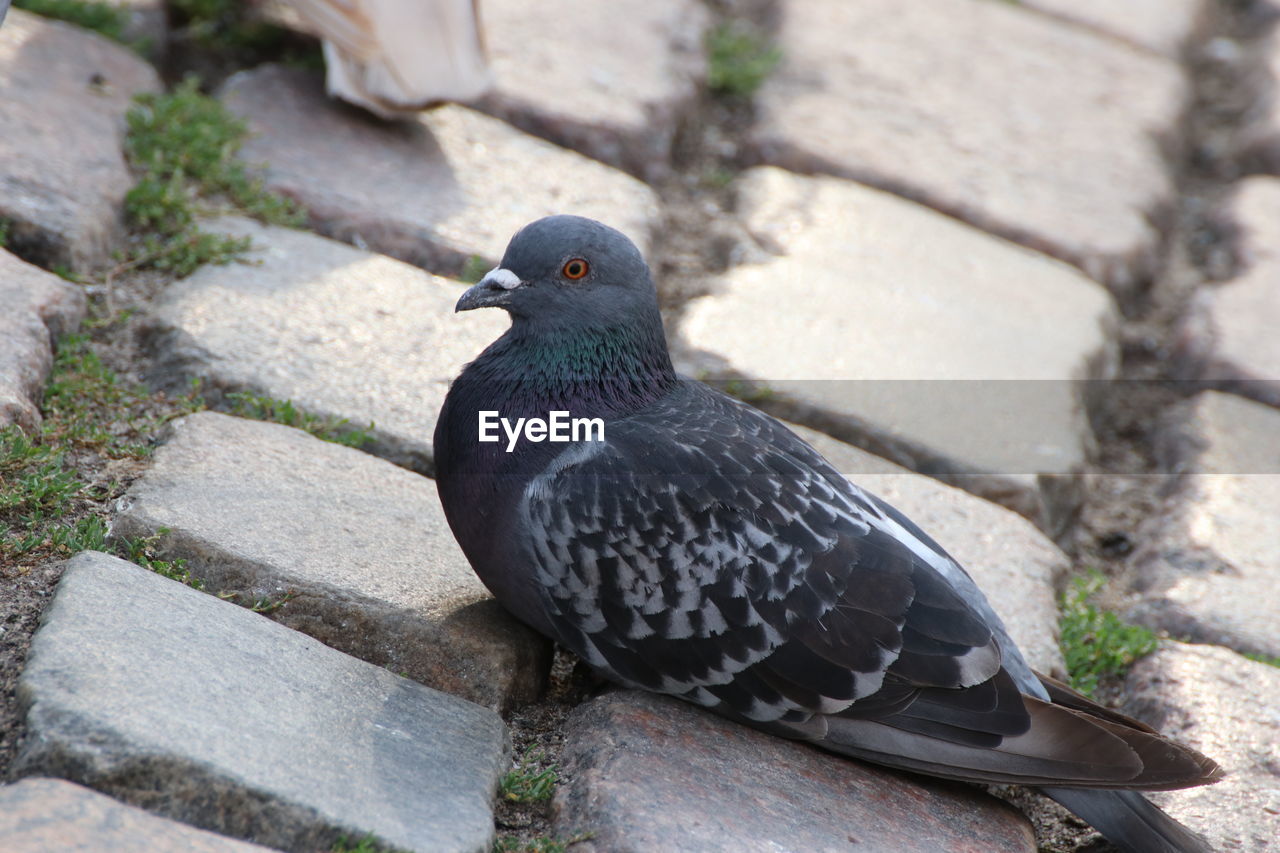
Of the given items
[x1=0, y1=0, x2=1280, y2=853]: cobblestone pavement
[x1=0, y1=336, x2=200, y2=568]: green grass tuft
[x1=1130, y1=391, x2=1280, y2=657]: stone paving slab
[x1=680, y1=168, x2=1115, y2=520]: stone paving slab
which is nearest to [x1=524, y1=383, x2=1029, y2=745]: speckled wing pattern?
[x1=0, y1=0, x2=1280, y2=853]: cobblestone pavement

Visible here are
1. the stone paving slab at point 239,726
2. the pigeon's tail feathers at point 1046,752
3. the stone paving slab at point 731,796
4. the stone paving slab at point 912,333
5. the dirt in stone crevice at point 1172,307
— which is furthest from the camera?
the dirt in stone crevice at point 1172,307

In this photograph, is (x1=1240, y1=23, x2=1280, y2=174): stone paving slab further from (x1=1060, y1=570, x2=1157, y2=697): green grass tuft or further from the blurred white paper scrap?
the blurred white paper scrap

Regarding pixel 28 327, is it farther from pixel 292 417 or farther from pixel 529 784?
pixel 529 784

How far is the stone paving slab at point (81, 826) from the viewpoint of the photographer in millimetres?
1672

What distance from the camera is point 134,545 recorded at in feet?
7.81

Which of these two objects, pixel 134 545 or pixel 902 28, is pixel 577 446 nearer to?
pixel 134 545

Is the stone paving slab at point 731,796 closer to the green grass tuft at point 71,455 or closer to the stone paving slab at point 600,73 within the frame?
the green grass tuft at point 71,455

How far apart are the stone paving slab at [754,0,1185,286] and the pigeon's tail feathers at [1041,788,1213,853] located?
7.76 ft

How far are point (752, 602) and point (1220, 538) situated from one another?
1586 millimetres

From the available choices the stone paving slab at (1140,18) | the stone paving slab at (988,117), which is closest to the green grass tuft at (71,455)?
the stone paving slab at (988,117)

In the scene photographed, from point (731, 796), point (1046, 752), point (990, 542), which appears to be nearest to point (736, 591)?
point (731, 796)

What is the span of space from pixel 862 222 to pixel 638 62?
106 cm

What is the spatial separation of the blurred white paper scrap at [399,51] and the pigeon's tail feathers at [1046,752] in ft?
7.61
